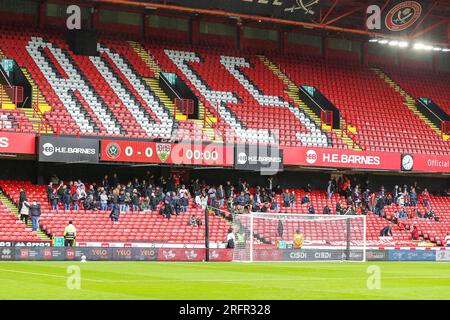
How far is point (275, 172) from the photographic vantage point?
54.7 meters

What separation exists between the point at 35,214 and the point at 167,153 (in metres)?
8.78

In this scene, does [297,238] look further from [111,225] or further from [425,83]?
[425,83]

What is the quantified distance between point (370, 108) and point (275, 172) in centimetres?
1185

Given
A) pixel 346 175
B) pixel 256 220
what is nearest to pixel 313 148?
pixel 346 175

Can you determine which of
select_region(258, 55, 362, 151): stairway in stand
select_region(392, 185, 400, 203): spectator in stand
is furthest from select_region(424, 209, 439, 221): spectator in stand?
select_region(258, 55, 362, 151): stairway in stand

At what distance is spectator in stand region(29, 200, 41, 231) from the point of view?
1743 inches

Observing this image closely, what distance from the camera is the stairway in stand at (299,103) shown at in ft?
193

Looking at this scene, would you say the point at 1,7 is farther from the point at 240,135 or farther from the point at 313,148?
the point at 313,148

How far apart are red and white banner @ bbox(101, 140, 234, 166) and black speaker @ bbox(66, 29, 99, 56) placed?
1090 centimetres

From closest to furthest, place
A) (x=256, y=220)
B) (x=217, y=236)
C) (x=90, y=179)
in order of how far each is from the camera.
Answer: (x=256, y=220) → (x=217, y=236) → (x=90, y=179)

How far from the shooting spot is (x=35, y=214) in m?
44.3

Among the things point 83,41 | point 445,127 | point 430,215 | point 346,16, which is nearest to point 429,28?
point 346,16

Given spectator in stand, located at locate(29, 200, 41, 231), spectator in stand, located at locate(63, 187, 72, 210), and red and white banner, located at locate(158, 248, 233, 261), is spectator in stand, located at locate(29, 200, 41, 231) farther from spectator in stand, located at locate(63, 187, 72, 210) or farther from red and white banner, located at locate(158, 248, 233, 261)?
red and white banner, located at locate(158, 248, 233, 261)

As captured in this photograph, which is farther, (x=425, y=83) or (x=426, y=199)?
(x=425, y=83)
